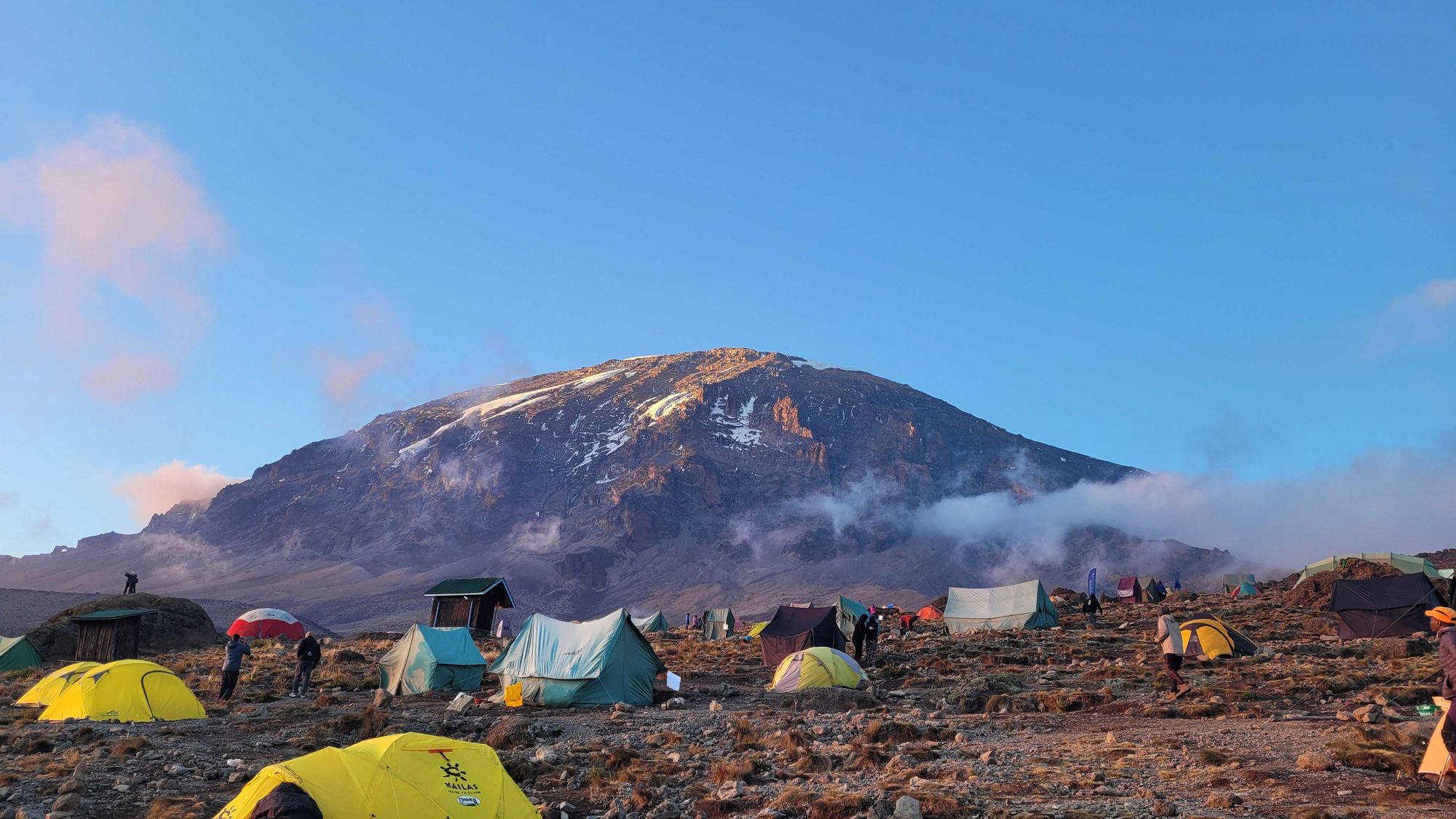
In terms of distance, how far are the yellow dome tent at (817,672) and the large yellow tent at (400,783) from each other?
48.0 ft

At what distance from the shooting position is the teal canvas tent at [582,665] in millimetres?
21859

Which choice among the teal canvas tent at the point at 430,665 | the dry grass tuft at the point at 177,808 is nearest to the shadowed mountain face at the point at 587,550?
the teal canvas tent at the point at 430,665

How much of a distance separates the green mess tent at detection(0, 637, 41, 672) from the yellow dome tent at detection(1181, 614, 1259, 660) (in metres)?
37.4

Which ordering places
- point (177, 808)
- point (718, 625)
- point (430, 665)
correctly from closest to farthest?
point (177, 808), point (430, 665), point (718, 625)

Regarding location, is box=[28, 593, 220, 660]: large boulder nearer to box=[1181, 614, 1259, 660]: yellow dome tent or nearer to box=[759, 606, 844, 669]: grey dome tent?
box=[759, 606, 844, 669]: grey dome tent

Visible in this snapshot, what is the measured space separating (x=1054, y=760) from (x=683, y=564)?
5980 inches

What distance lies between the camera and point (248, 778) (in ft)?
43.9

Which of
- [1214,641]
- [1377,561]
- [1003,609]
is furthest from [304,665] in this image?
[1377,561]

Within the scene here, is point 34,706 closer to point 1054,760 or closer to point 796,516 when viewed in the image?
point 1054,760

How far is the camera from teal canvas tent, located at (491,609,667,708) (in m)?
21.9

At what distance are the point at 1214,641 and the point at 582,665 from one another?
671 inches

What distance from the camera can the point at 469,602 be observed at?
52.3 meters

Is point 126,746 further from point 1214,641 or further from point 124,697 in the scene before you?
point 1214,641

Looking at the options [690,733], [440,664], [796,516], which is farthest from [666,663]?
[796,516]
